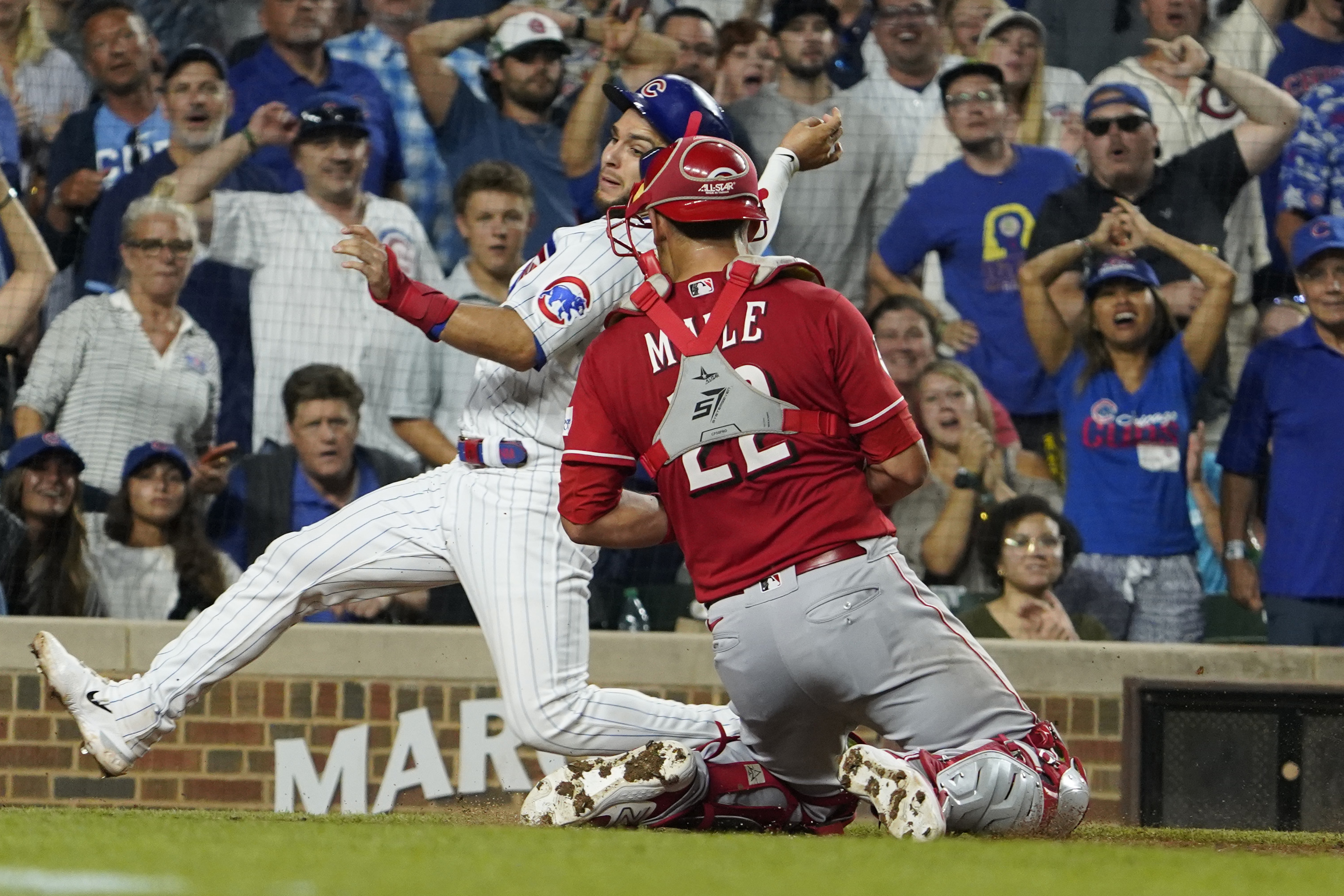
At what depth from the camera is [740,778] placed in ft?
11.9

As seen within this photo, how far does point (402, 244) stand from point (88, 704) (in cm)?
334

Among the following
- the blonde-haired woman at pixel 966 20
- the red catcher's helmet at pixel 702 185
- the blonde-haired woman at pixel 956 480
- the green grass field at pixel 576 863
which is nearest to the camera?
the green grass field at pixel 576 863

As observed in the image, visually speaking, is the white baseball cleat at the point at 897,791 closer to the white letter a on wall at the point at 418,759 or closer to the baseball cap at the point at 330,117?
the white letter a on wall at the point at 418,759

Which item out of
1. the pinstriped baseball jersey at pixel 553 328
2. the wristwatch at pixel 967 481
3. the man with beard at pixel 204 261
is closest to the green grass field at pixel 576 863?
the pinstriped baseball jersey at pixel 553 328

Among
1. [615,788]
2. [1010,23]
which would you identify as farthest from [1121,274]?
[615,788]

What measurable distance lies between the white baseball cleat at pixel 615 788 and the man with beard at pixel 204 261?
11.3 ft

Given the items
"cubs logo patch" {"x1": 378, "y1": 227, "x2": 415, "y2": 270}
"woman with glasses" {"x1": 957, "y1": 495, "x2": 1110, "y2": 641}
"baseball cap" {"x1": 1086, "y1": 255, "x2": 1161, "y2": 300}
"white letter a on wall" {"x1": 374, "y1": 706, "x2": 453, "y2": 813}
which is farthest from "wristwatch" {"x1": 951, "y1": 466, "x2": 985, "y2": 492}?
"cubs logo patch" {"x1": 378, "y1": 227, "x2": 415, "y2": 270}

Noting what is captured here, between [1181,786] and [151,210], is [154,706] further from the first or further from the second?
[151,210]

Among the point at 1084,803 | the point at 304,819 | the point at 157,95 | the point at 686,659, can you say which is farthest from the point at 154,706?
the point at 157,95

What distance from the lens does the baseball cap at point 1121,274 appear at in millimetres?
6656

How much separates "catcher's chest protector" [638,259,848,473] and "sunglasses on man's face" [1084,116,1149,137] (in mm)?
4057

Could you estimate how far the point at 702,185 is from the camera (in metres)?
3.30

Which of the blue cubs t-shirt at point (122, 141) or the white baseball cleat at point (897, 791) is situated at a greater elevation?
the blue cubs t-shirt at point (122, 141)

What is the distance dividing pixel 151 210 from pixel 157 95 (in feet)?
1.63
